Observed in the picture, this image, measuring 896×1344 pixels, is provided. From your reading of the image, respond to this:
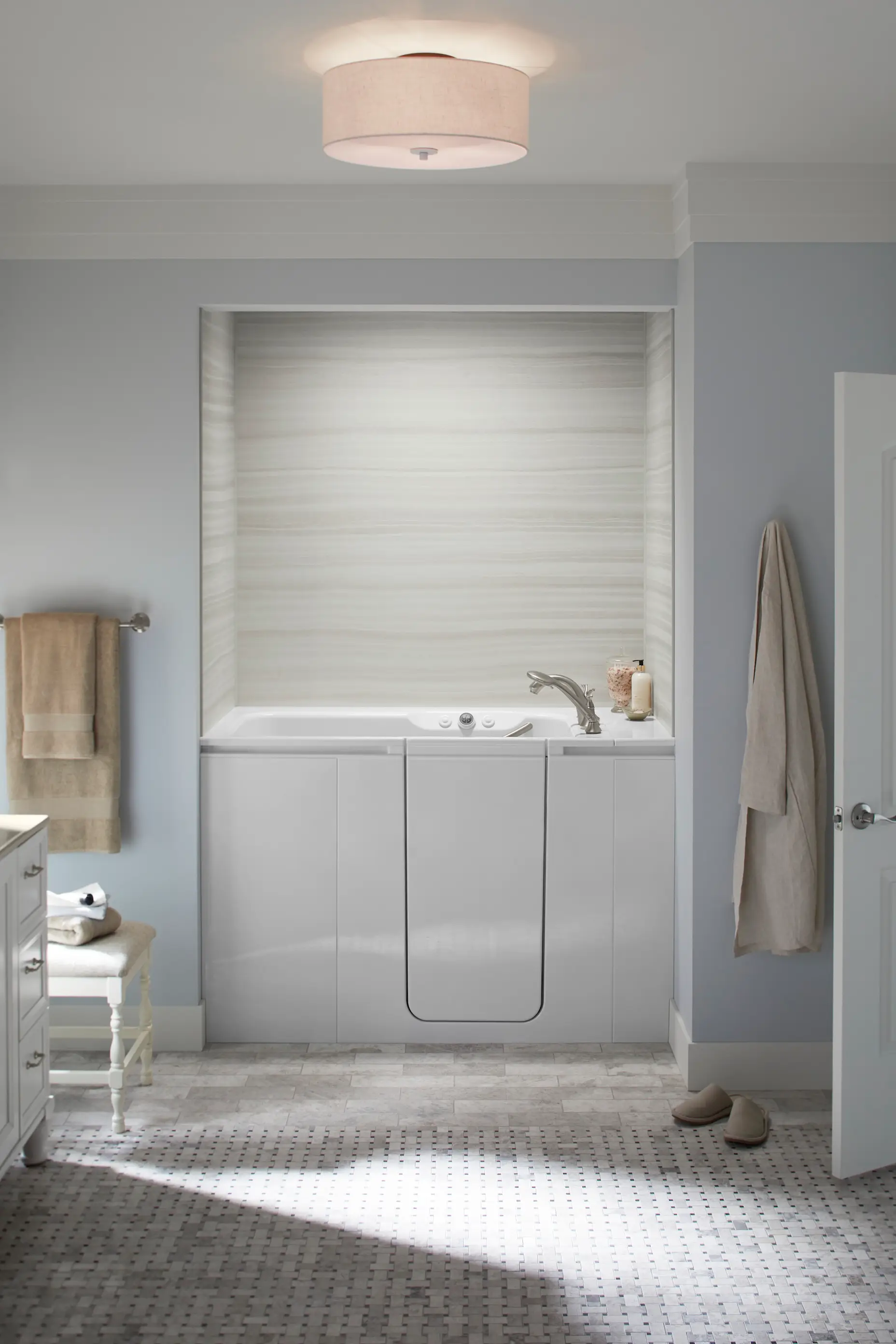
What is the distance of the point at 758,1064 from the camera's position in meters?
3.62

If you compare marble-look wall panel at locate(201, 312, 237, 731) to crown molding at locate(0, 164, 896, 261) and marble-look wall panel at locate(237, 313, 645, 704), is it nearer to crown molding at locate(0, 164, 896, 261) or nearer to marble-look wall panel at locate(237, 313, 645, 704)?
marble-look wall panel at locate(237, 313, 645, 704)

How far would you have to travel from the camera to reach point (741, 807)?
11.5 feet

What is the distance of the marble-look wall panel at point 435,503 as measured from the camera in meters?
4.34

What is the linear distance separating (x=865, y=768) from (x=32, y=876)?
6.50 ft

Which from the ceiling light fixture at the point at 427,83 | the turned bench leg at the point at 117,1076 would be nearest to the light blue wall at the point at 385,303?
the turned bench leg at the point at 117,1076

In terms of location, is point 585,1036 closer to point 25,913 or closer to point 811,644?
point 811,644

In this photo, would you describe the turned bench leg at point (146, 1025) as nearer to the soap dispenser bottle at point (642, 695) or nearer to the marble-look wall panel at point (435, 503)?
the marble-look wall panel at point (435, 503)

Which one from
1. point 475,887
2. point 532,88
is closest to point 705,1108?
point 475,887

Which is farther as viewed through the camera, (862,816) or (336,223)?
(336,223)

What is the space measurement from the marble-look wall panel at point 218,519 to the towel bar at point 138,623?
18 centimetres

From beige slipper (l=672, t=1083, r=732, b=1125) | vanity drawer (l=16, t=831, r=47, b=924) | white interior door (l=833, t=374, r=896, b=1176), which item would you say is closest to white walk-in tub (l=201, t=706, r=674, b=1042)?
beige slipper (l=672, t=1083, r=732, b=1125)

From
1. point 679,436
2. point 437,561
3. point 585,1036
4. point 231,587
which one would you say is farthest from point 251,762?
point 679,436

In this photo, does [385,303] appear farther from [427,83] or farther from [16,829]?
[16,829]

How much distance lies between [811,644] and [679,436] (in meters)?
0.71
